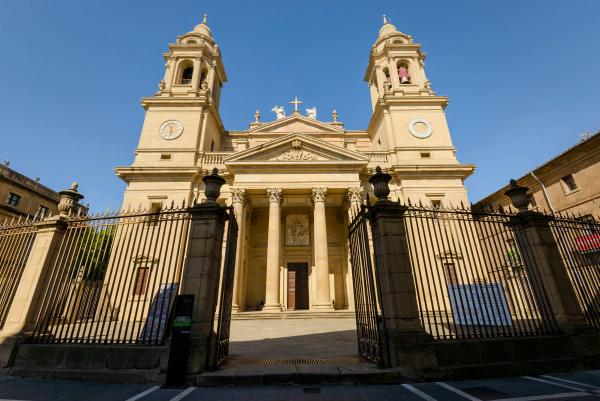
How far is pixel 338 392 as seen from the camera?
15.0 ft

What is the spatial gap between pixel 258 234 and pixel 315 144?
8704 mm

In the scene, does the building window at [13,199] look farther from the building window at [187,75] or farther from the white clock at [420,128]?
the white clock at [420,128]

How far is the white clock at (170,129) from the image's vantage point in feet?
75.4

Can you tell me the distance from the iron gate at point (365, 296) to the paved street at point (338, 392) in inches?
38.7

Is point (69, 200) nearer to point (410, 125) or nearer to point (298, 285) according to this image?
point (298, 285)

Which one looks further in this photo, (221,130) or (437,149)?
(221,130)

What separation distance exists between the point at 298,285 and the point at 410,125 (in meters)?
15.9

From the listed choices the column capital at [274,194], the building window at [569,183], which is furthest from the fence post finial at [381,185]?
the building window at [569,183]

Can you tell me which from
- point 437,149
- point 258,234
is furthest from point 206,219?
point 437,149

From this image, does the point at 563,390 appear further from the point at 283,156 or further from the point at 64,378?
the point at 283,156

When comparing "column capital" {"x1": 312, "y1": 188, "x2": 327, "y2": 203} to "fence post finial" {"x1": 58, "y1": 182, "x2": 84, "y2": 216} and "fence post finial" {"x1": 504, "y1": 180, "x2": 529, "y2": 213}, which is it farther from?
"fence post finial" {"x1": 58, "y1": 182, "x2": 84, "y2": 216}

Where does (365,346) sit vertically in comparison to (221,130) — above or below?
below

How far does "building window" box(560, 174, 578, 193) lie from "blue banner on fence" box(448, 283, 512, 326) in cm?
1981

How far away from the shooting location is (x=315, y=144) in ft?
69.2
